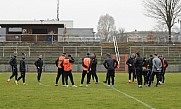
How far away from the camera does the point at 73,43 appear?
59.2 metres

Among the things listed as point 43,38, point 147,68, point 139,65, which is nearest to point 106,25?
point 43,38

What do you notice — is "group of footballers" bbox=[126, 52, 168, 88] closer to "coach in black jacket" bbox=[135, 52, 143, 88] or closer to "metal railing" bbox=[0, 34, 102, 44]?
"coach in black jacket" bbox=[135, 52, 143, 88]

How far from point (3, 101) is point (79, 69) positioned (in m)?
34.4

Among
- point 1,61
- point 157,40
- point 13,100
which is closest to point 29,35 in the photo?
point 1,61

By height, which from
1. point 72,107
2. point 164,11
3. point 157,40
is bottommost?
point 72,107

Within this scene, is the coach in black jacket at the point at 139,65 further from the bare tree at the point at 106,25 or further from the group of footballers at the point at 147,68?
the bare tree at the point at 106,25

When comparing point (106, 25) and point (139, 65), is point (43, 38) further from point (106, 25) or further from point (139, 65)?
point (106, 25)

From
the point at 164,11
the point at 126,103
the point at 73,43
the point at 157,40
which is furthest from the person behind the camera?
the point at 164,11

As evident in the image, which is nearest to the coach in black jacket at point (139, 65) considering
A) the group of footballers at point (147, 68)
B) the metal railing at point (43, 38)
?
the group of footballers at point (147, 68)

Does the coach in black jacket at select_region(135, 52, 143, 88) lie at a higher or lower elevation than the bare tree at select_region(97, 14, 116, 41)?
lower

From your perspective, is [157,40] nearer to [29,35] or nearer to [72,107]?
[29,35]

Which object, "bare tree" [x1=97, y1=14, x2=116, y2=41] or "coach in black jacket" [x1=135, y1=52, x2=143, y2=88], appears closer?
"coach in black jacket" [x1=135, y1=52, x2=143, y2=88]

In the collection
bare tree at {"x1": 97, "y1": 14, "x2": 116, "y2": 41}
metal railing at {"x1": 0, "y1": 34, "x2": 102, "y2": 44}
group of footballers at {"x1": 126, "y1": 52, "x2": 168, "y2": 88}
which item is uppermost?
bare tree at {"x1": 97, "y1": 14, "x2": 116, "y2": 41}

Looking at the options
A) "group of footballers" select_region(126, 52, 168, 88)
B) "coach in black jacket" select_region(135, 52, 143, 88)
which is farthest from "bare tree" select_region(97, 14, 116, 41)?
"coach in black jacket" select_region(135, 52, 143, 88)
